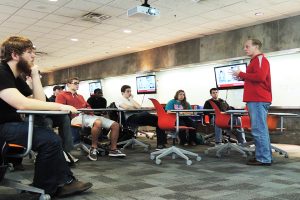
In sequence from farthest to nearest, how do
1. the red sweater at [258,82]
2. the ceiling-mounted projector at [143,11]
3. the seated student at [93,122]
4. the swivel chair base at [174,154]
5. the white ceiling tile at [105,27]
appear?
the white ceiling tile at [105,27] → the ceiling-mounted projector at [143,11] → the seated student at [93,122] → the swivel chair base at [174,154] → the red sweater at [258,82]

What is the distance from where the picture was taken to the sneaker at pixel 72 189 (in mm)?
2396

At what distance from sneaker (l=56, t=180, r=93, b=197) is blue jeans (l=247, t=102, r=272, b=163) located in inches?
91.6

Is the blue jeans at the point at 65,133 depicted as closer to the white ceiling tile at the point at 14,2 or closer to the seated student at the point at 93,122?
the seated student at the point at 93,122

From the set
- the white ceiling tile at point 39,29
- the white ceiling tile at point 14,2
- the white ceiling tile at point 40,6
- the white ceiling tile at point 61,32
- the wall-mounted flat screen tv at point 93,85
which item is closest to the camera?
the white ceiling tile at point 14,2

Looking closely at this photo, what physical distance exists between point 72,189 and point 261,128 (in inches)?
98.6

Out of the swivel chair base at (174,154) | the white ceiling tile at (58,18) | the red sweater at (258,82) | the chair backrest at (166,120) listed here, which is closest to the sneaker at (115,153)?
the swivel chair base at (174,154)

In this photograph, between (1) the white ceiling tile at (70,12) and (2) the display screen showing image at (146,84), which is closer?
(1) the white ceiling tile at (70,12)

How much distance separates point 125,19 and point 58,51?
5.03 meters

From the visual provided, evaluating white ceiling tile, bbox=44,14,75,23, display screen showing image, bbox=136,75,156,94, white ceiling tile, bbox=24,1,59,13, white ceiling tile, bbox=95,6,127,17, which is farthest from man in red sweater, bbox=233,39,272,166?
display screen showing image, bbox=136,75,156,94

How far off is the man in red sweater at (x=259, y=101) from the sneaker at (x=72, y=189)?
2341 millimetres

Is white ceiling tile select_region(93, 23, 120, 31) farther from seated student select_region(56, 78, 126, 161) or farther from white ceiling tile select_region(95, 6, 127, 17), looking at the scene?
seated student select_region(56, 78, 126, 161)

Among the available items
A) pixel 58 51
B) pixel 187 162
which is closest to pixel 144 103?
pixel 58 51

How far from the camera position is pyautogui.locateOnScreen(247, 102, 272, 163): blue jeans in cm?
398

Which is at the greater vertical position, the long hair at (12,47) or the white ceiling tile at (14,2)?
the white ceiling tile at (14,2)
